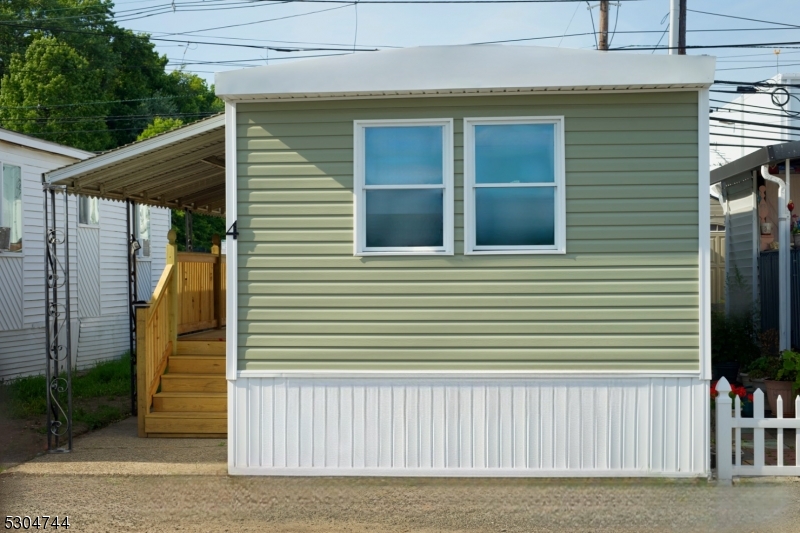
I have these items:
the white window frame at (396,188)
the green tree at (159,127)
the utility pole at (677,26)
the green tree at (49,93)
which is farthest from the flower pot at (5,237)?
the green tree at (49,93)

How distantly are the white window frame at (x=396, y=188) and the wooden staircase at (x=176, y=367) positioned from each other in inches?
107

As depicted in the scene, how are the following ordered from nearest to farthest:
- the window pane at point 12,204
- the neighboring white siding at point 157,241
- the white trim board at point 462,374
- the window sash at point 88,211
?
the white trim board at point 462,374 < the window pane at point 12,204 < the window sash at point 88,211 < the neighboring white siding at point 157,241

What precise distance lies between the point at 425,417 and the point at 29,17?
33268 mm

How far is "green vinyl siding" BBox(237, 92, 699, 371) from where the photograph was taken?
23.0ft

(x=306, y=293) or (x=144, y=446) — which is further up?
(x=306, y=293)

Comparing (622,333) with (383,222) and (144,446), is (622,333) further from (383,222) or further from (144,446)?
A: (144,446)

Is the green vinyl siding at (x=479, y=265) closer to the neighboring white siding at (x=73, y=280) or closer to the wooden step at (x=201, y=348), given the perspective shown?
the wooden step at (x=201, y=348)

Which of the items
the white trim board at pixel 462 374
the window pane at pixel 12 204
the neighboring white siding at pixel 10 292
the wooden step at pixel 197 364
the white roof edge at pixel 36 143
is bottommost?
the wooden step at pixel 197 364

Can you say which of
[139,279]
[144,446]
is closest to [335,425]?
[144,446]

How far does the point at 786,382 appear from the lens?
8.84 m

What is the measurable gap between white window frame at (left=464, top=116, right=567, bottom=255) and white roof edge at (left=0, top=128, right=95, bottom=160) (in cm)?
801

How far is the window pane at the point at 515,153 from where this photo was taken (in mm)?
7137

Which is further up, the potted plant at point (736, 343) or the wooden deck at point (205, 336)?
the wooden deck at point (205, 336)

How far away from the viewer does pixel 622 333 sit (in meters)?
7.01
